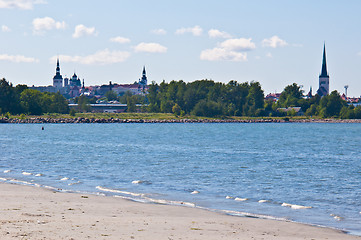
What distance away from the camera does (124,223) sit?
17.5 m

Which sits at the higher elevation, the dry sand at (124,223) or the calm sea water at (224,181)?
the dry sand at (124,223)

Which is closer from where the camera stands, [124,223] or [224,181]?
[124,223]

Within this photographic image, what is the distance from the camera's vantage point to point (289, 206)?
2355 cm

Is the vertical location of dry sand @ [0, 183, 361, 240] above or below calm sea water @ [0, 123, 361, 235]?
above

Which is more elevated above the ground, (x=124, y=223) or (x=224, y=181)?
(x=124, y=223)

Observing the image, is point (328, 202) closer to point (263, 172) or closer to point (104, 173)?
point (263, 172)

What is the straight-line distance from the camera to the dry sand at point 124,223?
1560 centimetres

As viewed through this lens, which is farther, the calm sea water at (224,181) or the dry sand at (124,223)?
the calm sea water at (224,181)

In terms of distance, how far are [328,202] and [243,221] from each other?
710 cm

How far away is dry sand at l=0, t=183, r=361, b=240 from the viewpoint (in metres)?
15.6

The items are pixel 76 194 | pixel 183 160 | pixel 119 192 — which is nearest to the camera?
pixel 76 194

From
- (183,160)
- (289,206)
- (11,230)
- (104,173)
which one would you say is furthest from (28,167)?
(11,230)

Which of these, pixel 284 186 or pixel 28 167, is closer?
pixel 284 186

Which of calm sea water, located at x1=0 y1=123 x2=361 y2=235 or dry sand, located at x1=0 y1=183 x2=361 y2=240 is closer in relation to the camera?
dry sand, located at x1=0 y1=183 x2=361 y2=240
